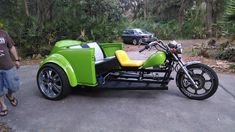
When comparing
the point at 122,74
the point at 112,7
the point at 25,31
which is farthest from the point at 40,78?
the point at 112,7

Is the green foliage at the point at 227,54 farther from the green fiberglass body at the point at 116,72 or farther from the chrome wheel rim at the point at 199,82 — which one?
the green fiberglass body at the point at 116,72

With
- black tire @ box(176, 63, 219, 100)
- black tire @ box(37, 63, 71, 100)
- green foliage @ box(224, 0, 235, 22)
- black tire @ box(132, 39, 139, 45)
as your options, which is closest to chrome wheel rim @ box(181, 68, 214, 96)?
black tire @ box(176, 63, 219, 100)

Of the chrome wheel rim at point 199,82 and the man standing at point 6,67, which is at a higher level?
the man standing at point 6,67

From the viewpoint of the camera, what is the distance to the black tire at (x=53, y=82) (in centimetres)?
496

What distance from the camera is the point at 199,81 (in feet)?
15.8

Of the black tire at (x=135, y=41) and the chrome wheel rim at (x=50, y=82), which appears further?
the black tire at (x=135, y=41)

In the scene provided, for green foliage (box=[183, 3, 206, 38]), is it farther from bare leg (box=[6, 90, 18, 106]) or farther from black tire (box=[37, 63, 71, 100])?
bare leg (box=[6, 90, 18, 106])

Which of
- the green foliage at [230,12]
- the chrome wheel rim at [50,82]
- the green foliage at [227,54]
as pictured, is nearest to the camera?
the chrome wheel rim at [50,82]

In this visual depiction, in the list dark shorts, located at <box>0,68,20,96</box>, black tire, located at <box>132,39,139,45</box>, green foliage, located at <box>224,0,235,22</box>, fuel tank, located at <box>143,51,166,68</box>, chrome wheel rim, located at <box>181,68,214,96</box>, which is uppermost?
green foliage, located at <box>224,0,235,22</box>

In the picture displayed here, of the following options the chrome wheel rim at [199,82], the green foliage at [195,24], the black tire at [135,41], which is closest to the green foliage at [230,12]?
the chrome wheel rim at [199,82]

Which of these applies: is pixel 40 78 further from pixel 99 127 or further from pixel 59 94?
pixel 99 127

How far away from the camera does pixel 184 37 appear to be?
26812mm

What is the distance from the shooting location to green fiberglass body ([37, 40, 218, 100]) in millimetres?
4805

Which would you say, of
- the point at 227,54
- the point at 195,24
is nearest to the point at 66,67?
the point at 227,54
